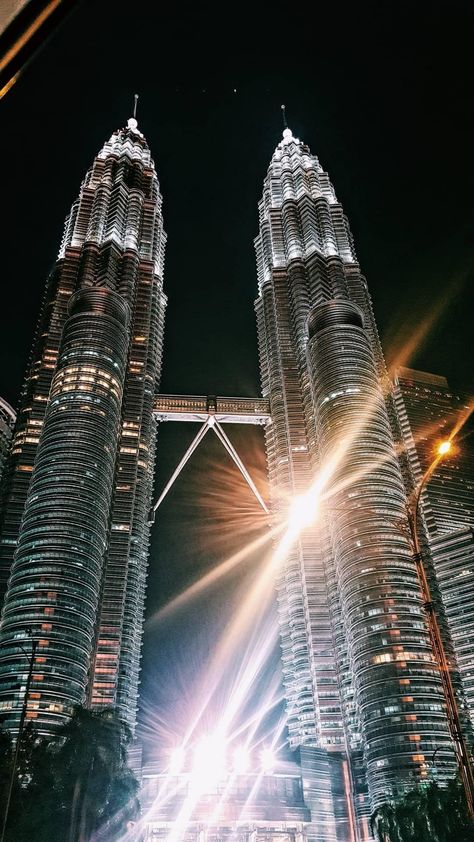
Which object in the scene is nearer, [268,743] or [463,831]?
[463,831]

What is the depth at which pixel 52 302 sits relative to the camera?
19600 cm

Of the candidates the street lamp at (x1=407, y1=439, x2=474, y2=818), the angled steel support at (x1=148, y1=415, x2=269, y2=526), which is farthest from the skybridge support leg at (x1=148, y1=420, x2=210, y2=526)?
the street lamp at (x1=407, y1=439, x2=474, y2=818)

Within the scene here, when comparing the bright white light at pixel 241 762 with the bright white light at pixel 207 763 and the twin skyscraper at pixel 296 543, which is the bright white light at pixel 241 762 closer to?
the bright white light at pixel 207 763

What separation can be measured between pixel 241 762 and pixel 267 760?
516cm

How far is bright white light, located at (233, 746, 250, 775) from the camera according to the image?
130 metres

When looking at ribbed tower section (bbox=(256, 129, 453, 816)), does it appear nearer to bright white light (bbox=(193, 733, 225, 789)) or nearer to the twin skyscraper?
the twin skyscraper

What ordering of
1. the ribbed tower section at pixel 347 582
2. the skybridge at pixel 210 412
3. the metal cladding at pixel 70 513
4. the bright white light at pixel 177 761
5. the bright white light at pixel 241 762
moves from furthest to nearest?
the skybridge at pixel 210 412 → the bright white light at pixel 241 762 → the bright white light at pixel 177 761 → the metal cladding at pixel 70 513 → the ribbed tower section at pixel 347 582

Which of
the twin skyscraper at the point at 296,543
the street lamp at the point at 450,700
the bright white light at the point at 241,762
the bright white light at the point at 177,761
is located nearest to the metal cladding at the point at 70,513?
the twin skyscraper at the point at 296,543

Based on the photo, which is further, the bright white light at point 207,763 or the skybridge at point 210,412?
the skybridge at point 210,412

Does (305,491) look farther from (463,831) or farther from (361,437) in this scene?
(463,831)

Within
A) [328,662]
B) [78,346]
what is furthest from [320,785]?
[78,346]

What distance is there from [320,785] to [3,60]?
469 feet

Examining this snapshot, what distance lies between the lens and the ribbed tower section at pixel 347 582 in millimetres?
118625

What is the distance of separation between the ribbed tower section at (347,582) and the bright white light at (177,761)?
78.1ft
